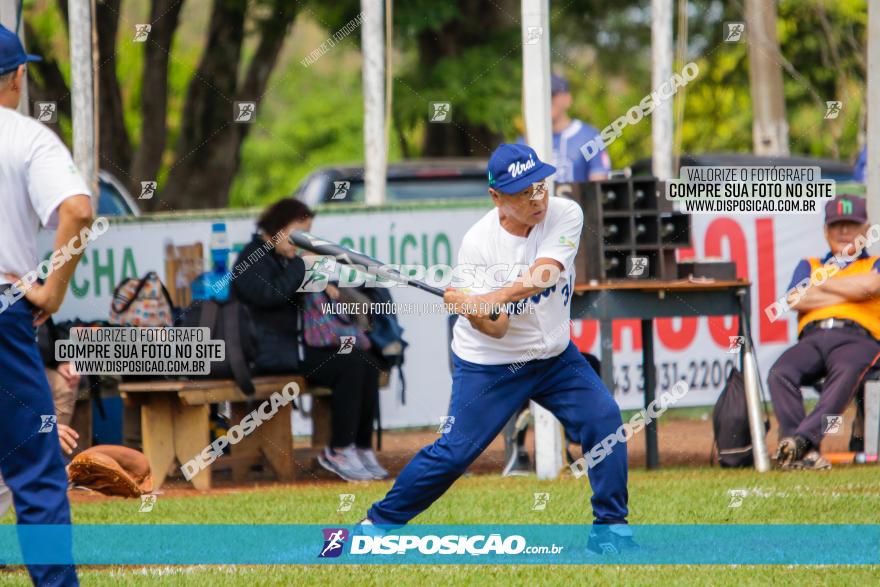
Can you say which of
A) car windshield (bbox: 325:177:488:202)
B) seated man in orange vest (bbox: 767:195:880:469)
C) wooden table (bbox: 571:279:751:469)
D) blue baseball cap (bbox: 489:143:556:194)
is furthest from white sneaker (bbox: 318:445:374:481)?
car windshield (bbox: 325:177:488:202)

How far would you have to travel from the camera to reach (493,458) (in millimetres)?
11125

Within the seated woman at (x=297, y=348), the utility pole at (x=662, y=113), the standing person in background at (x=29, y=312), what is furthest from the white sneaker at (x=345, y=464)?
the standing person in background at (x=29, y=312)

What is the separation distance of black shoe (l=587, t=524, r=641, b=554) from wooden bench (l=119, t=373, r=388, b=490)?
12.1 feet

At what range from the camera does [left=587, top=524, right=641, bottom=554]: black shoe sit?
690cm

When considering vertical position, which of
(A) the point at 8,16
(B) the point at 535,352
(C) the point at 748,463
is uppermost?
(A) the point at 8,16

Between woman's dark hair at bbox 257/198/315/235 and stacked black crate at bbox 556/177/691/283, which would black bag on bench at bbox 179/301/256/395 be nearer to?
woman's dark hair at bbox 257/198/315/235

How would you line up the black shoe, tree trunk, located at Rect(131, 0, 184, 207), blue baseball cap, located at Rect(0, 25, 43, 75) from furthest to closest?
tree trunk, located at Rect(131, 0, 184, 207)
the black shoe
blue baseball cap, located at Rect(0, 25, 43, 75)

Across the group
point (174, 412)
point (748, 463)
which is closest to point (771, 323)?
point (748, 463)

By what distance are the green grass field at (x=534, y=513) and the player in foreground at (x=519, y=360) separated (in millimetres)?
343

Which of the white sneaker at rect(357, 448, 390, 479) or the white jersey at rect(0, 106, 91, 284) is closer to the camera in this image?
the white jersey at rect(0, 106, 91, 284)

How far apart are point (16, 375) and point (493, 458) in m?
5.97

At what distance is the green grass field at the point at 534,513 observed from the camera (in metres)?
6.54

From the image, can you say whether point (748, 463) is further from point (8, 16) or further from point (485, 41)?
point (485, 41)

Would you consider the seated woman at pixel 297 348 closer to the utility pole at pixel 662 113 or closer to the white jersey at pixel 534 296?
the white jersey at pixel 534 296
